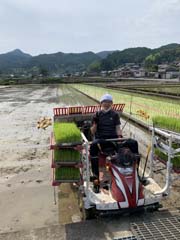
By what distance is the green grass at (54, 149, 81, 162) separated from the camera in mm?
4473

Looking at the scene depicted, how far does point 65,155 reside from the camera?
4488mm

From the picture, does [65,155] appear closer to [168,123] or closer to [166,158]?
[166,158]

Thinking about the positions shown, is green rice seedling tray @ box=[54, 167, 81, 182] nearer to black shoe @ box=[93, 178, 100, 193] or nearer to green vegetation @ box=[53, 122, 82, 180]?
green vegetation @ box=[53, 122, 82, 180]

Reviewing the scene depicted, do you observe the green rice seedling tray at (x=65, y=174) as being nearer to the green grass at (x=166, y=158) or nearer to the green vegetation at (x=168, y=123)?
the green grass at (x=166, y=158)

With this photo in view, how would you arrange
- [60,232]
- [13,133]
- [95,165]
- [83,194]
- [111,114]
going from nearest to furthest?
[60,232], [83,194], [95,165], [111,114], [13,133]

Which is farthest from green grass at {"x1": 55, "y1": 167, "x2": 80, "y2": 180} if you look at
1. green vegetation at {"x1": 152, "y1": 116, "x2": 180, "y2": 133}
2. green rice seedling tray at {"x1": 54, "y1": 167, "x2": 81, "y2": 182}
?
green vegetation at {"x1": 152, "y1": 116, "x2": 180, "y2": 133}

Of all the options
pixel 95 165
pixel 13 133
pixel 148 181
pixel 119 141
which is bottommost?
pixel 13 133

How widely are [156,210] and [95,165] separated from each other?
3.91 ft

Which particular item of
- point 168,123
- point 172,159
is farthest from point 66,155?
point 168,123

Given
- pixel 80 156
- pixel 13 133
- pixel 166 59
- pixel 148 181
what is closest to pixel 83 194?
pixel 80 156

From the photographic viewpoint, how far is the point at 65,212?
16.3 feet

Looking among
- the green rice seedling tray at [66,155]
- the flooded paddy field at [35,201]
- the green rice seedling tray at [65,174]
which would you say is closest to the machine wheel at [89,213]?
the flooded paddy field at [35,201]

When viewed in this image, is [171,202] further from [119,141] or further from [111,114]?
[111,114]

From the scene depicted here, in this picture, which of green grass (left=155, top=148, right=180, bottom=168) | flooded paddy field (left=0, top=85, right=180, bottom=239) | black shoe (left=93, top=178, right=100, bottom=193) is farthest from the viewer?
green grass (left=155, top=148, right=180, bottom=168)
